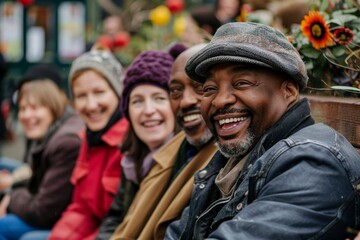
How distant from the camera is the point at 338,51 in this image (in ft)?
11.7

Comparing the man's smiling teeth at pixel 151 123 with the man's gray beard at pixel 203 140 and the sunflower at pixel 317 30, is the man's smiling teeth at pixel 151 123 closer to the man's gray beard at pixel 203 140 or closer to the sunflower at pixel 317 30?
the man's gray beard at pixel 203 140

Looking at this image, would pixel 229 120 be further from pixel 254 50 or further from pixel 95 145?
pixel 95 145

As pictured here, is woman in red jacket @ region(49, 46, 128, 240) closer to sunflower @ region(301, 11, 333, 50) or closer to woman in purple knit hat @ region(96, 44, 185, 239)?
woman in purple knit hat @ region(96, 44, 185, 239)

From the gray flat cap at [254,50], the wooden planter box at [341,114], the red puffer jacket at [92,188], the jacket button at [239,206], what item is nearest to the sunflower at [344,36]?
the wooden planter box at [341,114]

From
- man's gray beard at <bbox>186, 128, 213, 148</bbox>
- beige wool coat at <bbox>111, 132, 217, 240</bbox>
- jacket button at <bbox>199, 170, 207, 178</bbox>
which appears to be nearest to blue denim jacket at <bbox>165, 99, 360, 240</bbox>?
jacket button at <bbox>199, 170, 207, 178</bbox>

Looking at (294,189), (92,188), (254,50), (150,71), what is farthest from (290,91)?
(92,188)

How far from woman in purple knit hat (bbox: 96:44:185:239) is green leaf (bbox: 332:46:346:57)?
1091 mm

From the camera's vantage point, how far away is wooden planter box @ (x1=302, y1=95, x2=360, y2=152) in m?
3.00

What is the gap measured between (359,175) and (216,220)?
1.76ft

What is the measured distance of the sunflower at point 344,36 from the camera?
3441 millimetres

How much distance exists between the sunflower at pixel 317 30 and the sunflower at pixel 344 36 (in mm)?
47

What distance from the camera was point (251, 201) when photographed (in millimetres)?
2633

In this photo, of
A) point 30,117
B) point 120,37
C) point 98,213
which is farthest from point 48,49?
point 98,213

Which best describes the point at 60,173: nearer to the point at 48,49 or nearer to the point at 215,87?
the point at 215,87
